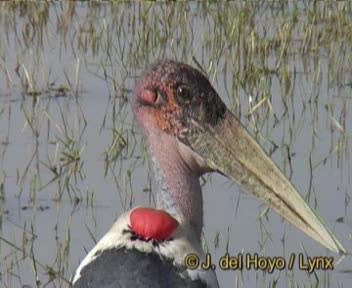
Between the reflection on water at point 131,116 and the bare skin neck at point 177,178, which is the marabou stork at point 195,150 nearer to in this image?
the bare skin neck at point 177,178

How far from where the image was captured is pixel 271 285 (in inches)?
308

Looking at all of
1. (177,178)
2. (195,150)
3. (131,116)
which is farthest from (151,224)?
(131,116)

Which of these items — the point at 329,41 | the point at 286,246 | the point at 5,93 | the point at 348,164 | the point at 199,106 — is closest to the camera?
the point at 199,106

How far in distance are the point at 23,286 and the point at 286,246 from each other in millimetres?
1305

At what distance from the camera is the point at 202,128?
21.3 ft

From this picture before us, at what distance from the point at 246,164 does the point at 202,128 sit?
209 mm

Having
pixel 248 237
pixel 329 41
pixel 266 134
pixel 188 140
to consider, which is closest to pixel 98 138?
pixel 266 134

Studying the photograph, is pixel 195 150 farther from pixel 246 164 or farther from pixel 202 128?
pixel 246 164

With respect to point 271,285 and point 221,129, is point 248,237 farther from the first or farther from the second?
point 221,129

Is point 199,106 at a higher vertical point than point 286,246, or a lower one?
higher

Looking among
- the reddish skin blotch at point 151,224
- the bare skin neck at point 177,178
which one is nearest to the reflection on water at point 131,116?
the bare skin neck at point 177,178

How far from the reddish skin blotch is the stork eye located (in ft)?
1.78

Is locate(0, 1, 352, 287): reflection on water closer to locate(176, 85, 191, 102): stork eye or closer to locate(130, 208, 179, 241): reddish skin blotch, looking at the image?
locate(176, 85, 191, 102): stork eye

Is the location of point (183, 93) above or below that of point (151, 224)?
above
